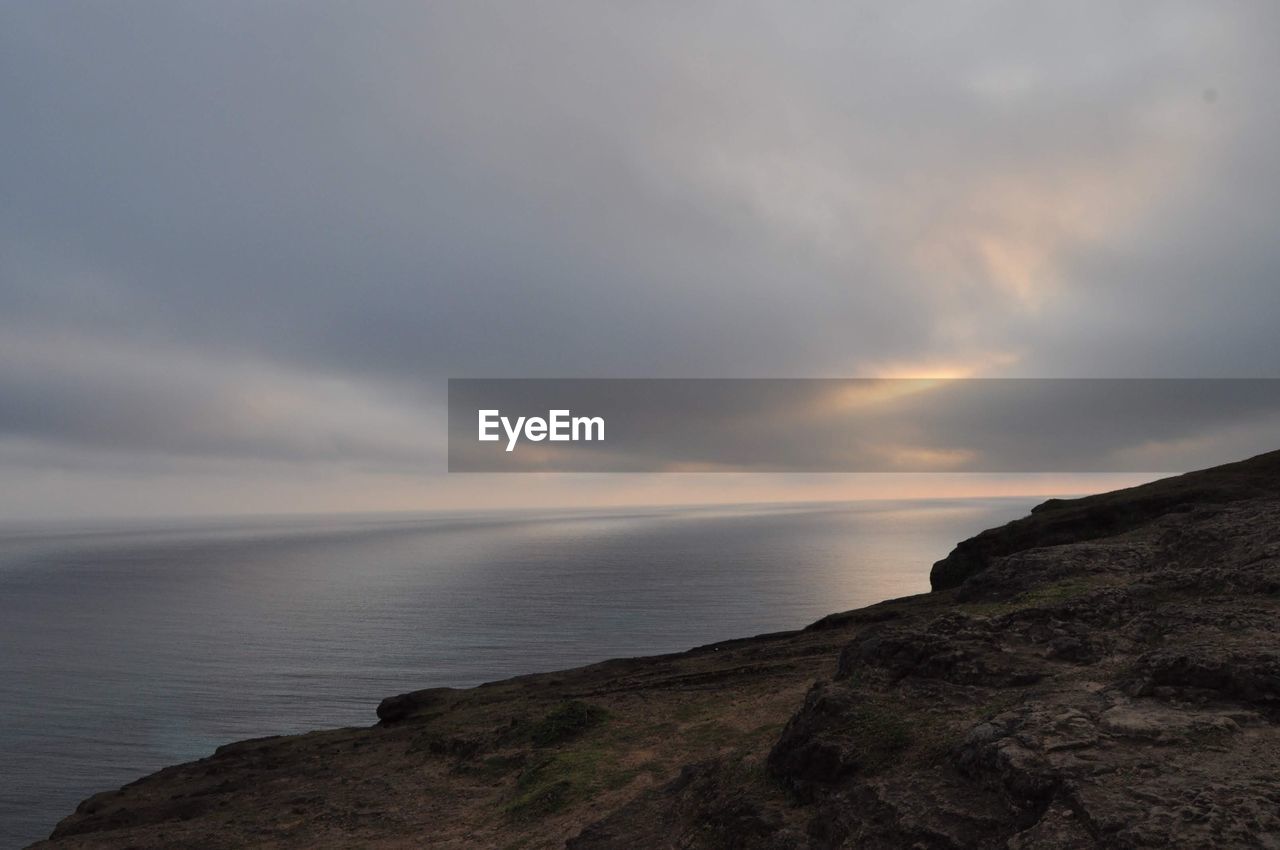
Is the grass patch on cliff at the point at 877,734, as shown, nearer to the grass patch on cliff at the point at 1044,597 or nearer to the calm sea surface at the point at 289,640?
the grass patch on cliff at the point at 1044,597

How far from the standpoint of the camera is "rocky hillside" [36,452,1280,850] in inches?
454

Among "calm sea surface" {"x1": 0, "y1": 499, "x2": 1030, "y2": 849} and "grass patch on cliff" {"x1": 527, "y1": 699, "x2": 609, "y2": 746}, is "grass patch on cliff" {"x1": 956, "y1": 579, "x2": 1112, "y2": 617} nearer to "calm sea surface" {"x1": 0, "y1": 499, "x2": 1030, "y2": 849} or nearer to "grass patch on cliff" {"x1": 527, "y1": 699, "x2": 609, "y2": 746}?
"grass patch on cliff" {"x1": 527, "y1": 699, "x2": 609, "y2": 746}

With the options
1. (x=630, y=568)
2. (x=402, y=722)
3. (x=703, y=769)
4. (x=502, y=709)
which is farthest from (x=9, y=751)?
(x=630, y=568)

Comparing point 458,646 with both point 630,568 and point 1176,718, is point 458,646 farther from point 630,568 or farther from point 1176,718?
point 630,568

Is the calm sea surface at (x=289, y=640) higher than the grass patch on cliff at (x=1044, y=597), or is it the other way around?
the grass patch on cliff at (x=1044, y=597)

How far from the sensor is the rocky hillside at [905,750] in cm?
1152

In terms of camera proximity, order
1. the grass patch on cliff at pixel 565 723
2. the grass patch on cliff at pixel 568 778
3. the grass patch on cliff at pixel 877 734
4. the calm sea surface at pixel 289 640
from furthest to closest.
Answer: the calm sea surface at pixel 289 640, the grass patch on cliff at pixel 565 723, the grass patch on cliff at pixel 568 778, the grass patch on cliff at pixel 877 734

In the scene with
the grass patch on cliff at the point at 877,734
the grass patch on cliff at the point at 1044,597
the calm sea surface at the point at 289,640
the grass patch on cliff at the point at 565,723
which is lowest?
the calm sea surface at the point at 289,640

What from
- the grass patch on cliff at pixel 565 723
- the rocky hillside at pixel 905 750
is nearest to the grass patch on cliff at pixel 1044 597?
the rocky hillside at pixel 905 750

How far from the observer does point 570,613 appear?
353 feet

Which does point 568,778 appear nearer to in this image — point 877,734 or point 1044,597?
point 877,734

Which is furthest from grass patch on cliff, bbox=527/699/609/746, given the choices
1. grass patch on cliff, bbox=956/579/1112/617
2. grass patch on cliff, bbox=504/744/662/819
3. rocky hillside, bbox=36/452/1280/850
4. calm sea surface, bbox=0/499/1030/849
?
calm sea surface, bbox=0/499/1030/849

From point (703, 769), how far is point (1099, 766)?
35.5 ft

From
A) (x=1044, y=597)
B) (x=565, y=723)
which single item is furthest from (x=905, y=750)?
(x=565, y=723)
